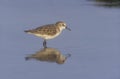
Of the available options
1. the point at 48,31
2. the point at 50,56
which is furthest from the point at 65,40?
the point at 50,56

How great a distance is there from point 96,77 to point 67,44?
2.54 m

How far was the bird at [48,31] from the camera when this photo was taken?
45.7 feet

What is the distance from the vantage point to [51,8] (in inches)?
698

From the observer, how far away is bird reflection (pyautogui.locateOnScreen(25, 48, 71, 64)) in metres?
12.6

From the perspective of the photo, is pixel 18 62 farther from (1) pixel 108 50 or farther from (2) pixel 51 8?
(2) pixel 51 8

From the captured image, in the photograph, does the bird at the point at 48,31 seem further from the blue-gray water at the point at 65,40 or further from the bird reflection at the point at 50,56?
the bird reflection at the point at 50,56

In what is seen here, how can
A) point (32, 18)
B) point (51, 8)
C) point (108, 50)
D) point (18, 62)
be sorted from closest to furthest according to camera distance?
point (18, 62) < point (108, 50) < point (32, 18) < point (51, 8)

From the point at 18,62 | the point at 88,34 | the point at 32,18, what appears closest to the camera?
the point at 18,62

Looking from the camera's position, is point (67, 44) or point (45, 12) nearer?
point (67, 44)

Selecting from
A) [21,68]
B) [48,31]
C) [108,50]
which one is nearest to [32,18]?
[48,31]

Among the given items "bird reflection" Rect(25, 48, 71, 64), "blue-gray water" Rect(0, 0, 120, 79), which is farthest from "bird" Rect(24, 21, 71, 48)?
"bird reflection" Rect(25, 48, 71, 64)

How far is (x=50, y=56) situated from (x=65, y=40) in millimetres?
1281

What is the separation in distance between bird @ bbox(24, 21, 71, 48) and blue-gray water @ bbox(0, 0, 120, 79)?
0.48 ft

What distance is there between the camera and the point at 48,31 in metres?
14.1
